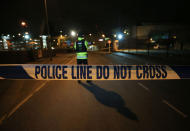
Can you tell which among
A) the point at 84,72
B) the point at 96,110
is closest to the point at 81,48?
the point at 84,72

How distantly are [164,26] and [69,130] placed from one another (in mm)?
52754

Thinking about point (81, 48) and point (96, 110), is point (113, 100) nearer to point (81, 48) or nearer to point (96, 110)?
point (96, 110)

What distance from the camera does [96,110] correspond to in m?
3.98

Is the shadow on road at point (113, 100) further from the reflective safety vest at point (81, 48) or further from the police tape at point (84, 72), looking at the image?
the reflective safety vest at point (81, 48)

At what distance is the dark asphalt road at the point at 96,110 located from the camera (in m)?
3.23

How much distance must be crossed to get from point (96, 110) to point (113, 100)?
92 centimetres

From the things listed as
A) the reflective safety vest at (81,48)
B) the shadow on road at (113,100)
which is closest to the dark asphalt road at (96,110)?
the shadow on road at (113,100)

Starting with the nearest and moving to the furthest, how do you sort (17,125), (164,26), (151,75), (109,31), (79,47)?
(17,125) < (151,75) < (79,47) < (164,26) < (109,31)

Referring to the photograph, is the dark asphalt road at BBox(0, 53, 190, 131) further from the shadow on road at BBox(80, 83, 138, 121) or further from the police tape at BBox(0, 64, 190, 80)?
the police tape at BBox(0, 64, 190, 80)

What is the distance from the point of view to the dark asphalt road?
3.23m

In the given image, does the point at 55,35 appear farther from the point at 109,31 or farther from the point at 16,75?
the point at 16,75

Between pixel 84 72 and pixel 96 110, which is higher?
pixel 84 72

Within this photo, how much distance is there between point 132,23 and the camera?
53.9m

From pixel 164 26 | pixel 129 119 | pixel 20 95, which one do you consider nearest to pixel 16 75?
pixel 20 95
